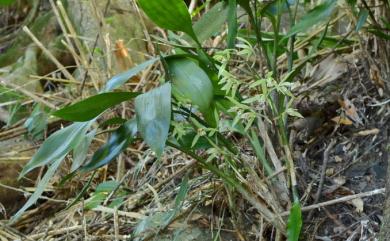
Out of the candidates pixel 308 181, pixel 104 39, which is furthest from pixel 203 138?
pixel 104 39

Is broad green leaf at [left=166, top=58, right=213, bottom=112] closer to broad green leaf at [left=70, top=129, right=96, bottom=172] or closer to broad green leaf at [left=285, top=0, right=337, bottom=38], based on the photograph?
broad green leaf at [left=70, top=129, right=96, bottom=172]

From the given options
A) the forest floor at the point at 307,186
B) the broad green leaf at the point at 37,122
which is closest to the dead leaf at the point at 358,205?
the forest floor at the point at 307,186

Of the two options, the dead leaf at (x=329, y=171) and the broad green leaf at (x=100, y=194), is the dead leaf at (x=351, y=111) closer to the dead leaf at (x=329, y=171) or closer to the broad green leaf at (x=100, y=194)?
the dead leaf at (x=329, y=171)

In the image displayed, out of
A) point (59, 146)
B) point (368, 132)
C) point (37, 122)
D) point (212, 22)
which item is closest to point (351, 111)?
point (368, 132)

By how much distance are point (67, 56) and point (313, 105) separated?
157cm

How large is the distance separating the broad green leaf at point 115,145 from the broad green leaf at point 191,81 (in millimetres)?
98

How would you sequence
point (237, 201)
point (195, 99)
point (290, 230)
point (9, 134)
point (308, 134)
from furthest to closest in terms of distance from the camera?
point (9, 134) → point (308, 134) → point (237, 201) → point (290, 230) → point (195, 99)

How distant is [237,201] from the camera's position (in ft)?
3.43

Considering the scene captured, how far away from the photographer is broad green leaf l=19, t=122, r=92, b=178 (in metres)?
0.90

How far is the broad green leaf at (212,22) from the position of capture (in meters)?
1.07

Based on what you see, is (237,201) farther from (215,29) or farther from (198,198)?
(215,29)

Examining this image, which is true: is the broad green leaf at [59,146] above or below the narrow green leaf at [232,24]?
below

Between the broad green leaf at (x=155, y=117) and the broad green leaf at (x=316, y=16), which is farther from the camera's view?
the broad green leaf at (x=316, y=16)

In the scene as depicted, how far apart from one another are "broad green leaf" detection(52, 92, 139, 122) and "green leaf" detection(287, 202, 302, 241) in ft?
0.93
